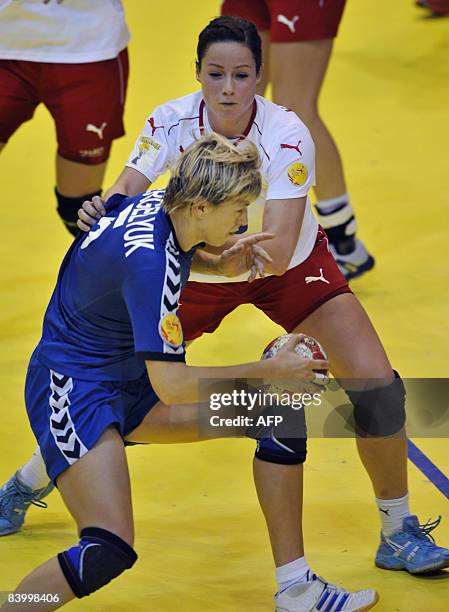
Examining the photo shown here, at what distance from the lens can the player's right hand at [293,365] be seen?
3.47m

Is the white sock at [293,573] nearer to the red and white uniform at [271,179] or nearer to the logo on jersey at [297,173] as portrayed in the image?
the red and white uniform at [271,179]

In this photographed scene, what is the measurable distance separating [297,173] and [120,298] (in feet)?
3.03

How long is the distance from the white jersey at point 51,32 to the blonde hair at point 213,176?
7.80 feet

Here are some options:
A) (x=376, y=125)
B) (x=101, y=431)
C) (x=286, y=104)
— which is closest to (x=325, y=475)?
(x=101, y=431)

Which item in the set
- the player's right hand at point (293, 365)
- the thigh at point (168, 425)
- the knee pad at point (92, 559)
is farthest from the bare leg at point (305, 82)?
the knee pad at point (92, 559)

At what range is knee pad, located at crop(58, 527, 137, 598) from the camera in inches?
136

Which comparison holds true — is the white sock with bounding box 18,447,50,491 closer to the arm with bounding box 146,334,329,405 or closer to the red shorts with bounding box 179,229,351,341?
the red shorts with bounding box 179,229,351,341

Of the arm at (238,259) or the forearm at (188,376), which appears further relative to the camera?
the arm at (238,259)

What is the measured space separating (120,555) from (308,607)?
626 millimetres

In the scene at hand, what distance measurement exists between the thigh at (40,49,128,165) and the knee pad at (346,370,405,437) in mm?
2306

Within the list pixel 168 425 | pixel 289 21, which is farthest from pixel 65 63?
pixel 168 425

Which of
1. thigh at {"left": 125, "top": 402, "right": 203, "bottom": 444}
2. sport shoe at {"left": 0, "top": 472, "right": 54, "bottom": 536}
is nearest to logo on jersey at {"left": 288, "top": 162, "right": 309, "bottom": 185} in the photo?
thigh at {"left": 125, "top": 402, "right": 203, "bottom": 444}

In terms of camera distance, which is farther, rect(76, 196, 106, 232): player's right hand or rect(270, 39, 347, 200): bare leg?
rect(270, 39, 347, 200): bare leg

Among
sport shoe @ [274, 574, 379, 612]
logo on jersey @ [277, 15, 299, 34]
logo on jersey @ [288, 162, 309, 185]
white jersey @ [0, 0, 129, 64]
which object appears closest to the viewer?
sport shoe @ [274, 574, 379, 612]
